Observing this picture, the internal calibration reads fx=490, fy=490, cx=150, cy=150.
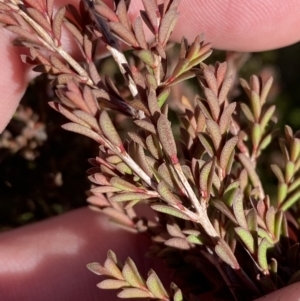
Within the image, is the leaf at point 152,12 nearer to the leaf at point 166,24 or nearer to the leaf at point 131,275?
the leaf at point 166,24

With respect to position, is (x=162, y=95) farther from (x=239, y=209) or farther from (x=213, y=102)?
(x=239, y=209)

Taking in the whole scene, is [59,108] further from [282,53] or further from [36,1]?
[282,53]

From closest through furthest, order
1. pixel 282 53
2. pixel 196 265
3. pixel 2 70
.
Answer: pixel 196 265 → pixel 2 70 → pixel 282 53

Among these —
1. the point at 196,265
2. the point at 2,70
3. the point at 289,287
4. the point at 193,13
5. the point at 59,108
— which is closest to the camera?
the point at 59,108

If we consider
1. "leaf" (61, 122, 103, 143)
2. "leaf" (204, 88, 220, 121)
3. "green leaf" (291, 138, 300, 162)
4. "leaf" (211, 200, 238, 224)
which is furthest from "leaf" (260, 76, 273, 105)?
"leaf" (61, 122, 103, 143)

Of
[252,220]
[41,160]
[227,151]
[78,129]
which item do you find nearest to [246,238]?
[252,220]

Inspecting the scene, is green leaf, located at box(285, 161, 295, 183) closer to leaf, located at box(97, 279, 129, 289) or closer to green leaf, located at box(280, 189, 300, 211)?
green leaf, located at box(280, 189, 300, 211)

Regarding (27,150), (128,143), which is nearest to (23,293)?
(27,150)
